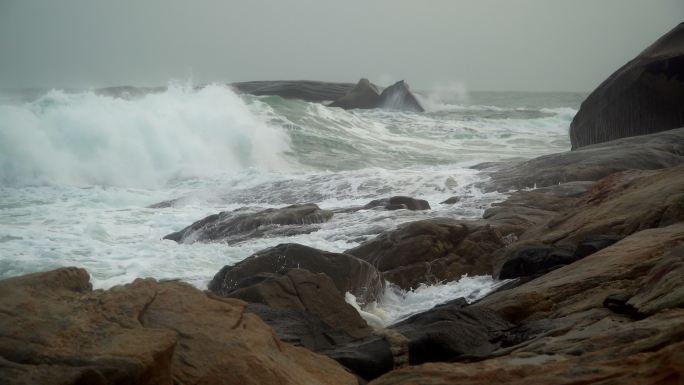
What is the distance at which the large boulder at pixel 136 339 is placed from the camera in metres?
2.57

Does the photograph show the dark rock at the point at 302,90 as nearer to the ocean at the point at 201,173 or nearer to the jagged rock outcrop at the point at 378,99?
the jagged rock outcrop at the point at 378,99

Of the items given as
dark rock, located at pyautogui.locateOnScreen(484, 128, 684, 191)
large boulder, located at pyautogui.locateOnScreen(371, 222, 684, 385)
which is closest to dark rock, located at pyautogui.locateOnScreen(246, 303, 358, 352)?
large boulder, located at pyautogui.locateOnScreen(371, 222, 684, 385)

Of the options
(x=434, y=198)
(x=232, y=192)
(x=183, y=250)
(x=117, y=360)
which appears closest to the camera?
(x=117, y=360)

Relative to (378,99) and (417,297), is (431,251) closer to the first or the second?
(417,297)

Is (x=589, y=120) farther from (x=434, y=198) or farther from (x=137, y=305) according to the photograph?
(x=137, y=305)

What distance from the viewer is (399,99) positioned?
44281mm

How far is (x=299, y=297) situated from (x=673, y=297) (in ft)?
9.40

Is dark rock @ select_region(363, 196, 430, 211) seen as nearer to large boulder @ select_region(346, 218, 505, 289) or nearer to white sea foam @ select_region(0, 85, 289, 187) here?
large boulder @ select_region(346, 218, 505, 289)

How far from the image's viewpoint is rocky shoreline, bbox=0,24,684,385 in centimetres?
266

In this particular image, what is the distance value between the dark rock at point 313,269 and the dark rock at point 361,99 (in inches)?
1437

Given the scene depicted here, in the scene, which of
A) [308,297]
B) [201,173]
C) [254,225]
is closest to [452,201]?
[254,225]

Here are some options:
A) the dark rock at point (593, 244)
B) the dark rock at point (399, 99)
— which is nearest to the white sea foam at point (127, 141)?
the dark rock at point (593, 244)

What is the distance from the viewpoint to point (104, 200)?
51.1ft

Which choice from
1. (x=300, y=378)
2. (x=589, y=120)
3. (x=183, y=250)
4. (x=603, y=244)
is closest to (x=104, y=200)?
(x=183, y=250)
